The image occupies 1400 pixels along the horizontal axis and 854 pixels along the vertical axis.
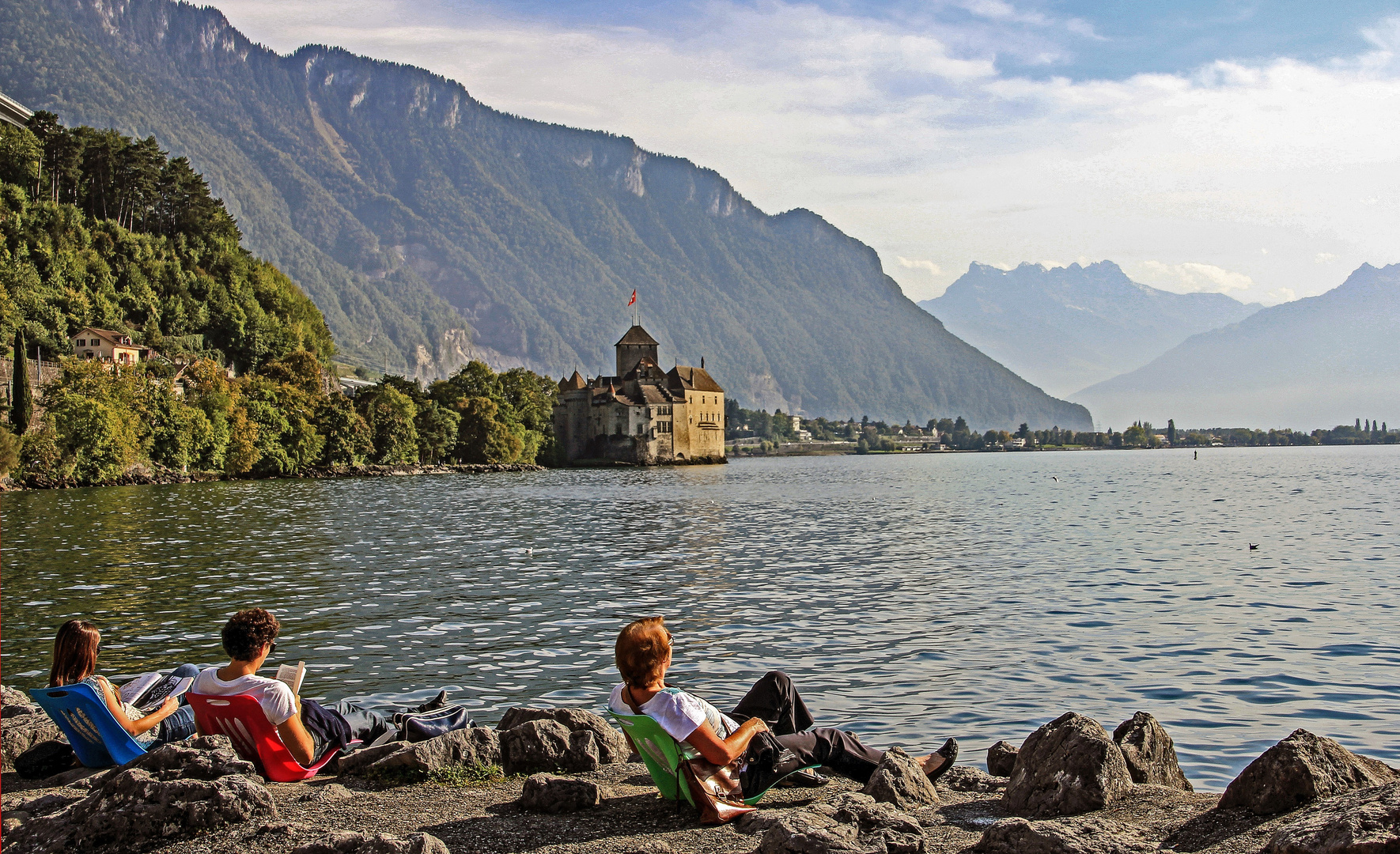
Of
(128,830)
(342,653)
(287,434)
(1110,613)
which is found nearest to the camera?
(128,830)

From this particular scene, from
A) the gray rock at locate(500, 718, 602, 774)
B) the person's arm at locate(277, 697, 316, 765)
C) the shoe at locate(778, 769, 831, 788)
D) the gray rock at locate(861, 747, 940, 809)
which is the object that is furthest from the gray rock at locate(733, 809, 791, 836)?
the person's arm at locate(277, 697, 316, 765)

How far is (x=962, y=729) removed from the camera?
33.8ft

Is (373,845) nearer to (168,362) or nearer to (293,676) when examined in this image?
(293,676)

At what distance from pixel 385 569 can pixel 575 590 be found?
5.48 meters

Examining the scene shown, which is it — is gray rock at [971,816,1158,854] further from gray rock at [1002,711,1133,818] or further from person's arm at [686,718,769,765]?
person's arm at [686,718,769,765]

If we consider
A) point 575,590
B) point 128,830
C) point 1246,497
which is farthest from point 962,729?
point 1246,497

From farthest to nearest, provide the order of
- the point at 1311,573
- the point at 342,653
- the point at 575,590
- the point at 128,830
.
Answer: the point at 1311,573 < the point at 575,590 < the point at 342,653 < the point at 128,830

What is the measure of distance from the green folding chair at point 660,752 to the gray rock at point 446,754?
5.70ft

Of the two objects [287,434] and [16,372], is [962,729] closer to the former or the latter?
[16,372]

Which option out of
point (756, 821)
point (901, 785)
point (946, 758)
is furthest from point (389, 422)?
point (756, 821)

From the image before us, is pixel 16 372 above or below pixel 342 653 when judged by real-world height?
above

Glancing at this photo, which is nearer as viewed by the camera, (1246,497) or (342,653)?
(342,653)

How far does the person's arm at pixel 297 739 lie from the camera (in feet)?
24.1

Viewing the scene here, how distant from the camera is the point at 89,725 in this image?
300 inches
